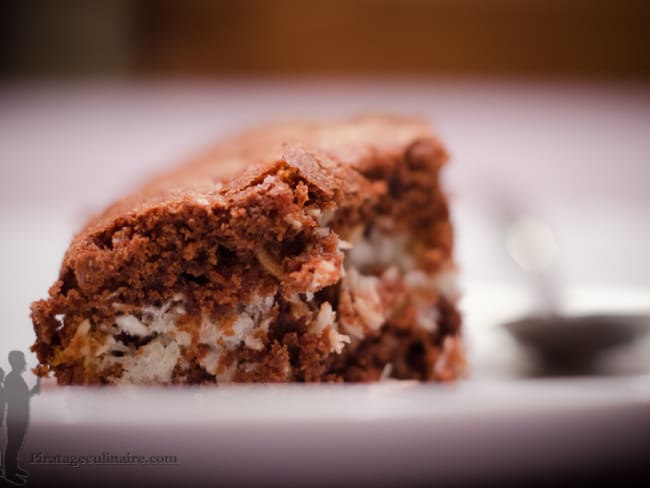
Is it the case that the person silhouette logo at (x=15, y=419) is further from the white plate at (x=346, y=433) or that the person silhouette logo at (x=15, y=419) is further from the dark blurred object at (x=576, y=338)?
the dark blurred object at (x=576, y=338)

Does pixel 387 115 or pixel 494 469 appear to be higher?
pixel 387 115

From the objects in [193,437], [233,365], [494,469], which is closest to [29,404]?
[193,437]

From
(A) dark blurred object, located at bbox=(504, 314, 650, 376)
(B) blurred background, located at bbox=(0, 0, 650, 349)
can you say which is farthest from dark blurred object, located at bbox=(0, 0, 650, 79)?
Result: (A) dark blurred object, located at bbox=(504, 314, 650, 376)

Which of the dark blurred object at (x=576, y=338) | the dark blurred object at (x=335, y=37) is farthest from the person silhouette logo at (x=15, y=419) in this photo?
the dark blurred object at (x=335, y=37)

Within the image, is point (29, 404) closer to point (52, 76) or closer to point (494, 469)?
point (494, 469)

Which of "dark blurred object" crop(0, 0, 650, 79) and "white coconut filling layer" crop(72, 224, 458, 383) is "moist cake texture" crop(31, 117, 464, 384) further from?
"dark blurred object" crop(0, 0, 650, 79)
